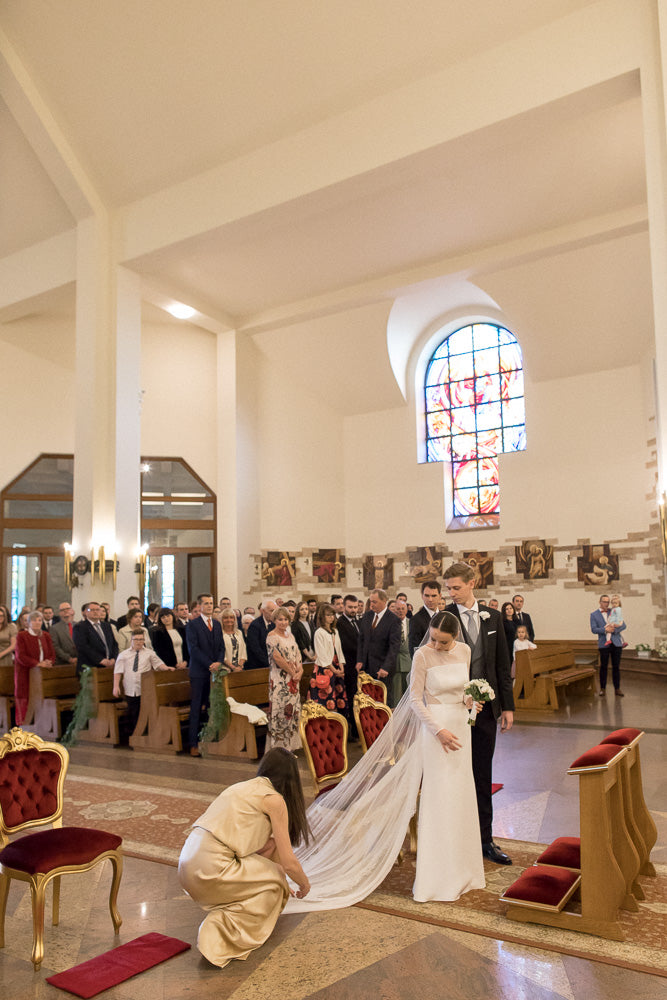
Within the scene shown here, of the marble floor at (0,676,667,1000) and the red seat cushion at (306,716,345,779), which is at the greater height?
the red seat cushion at (306,716,345,779)

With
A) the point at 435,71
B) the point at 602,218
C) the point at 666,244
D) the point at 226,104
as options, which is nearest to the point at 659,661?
the point at 602,218

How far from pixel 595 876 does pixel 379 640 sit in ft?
16.0

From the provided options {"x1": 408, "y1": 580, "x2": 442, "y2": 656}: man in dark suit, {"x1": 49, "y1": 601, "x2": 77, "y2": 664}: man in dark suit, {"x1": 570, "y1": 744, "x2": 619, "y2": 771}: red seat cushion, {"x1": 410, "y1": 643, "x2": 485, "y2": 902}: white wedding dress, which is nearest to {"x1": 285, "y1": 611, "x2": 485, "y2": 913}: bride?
{"x1": 410, "y1": 643, "x2": 485, "y2": 902}: white wedding dress

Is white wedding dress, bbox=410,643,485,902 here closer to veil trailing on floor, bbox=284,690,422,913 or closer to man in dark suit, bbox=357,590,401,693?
veil trailing on floor, bbox=284,690,422,913

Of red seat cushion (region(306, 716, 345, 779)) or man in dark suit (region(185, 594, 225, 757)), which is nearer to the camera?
red seat cushion (region(306, 716, 345, 779))

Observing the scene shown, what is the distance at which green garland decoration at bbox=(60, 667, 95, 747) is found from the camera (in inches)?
367

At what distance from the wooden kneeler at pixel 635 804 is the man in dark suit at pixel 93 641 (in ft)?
21.6

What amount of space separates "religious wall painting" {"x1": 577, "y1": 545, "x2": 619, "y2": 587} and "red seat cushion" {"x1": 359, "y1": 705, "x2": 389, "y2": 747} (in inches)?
413

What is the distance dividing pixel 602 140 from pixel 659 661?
8.41 metres

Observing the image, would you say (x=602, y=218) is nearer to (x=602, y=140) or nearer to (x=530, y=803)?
(x=602, y=140)

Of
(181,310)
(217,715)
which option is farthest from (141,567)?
(181,310)

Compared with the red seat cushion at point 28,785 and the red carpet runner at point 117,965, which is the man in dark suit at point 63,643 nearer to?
the red seat cushion at point 28,785

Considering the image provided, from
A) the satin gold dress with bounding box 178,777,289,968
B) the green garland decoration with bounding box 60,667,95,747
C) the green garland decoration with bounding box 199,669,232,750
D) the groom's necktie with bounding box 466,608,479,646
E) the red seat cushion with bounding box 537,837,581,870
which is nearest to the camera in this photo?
the satin gold dress with bounding box 178,777,289,968

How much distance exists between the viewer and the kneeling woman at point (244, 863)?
362 cm
